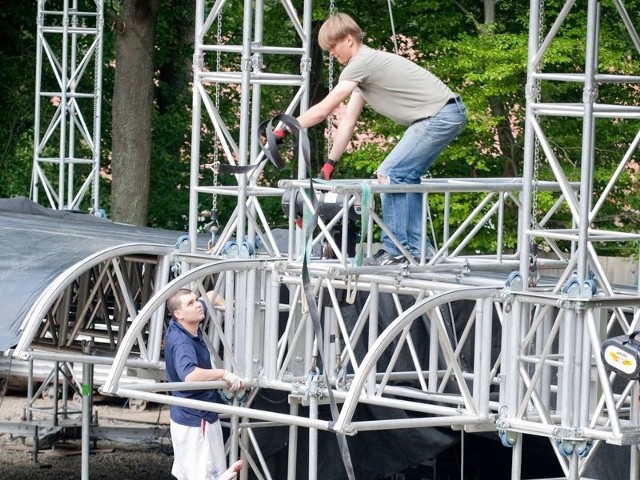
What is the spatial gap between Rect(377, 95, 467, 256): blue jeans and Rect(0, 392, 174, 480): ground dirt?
21.3 feet

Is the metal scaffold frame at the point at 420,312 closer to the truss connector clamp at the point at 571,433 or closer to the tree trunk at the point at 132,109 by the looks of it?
the truss connector clamp at the point at 571,433

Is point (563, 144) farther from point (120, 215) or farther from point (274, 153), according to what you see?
point (274, 153)

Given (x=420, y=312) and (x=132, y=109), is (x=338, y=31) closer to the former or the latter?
(x=420, y=312)

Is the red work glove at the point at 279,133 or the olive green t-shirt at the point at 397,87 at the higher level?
the olive green t-shirt at the point at 397,87

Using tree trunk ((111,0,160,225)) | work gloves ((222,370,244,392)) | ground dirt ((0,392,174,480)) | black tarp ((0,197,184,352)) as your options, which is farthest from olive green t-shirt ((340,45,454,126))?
tree trunk ((111,0,160,225))

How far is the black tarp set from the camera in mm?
11148

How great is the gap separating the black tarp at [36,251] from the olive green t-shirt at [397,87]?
9.08 feet

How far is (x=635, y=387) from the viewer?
9.16 meters

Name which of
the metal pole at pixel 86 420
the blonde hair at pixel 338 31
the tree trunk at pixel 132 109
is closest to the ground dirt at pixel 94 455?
the metal pole at pixel 86 420

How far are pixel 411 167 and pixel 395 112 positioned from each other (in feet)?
1.32

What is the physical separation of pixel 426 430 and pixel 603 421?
11.0ft

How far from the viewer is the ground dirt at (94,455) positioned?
16.1m

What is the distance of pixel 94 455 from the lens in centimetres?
1708

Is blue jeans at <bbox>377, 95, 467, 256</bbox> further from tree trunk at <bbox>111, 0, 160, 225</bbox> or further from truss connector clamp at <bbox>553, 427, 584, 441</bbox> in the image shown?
tree trunk at <bbox>111, 0, 160, 225</bbox>
